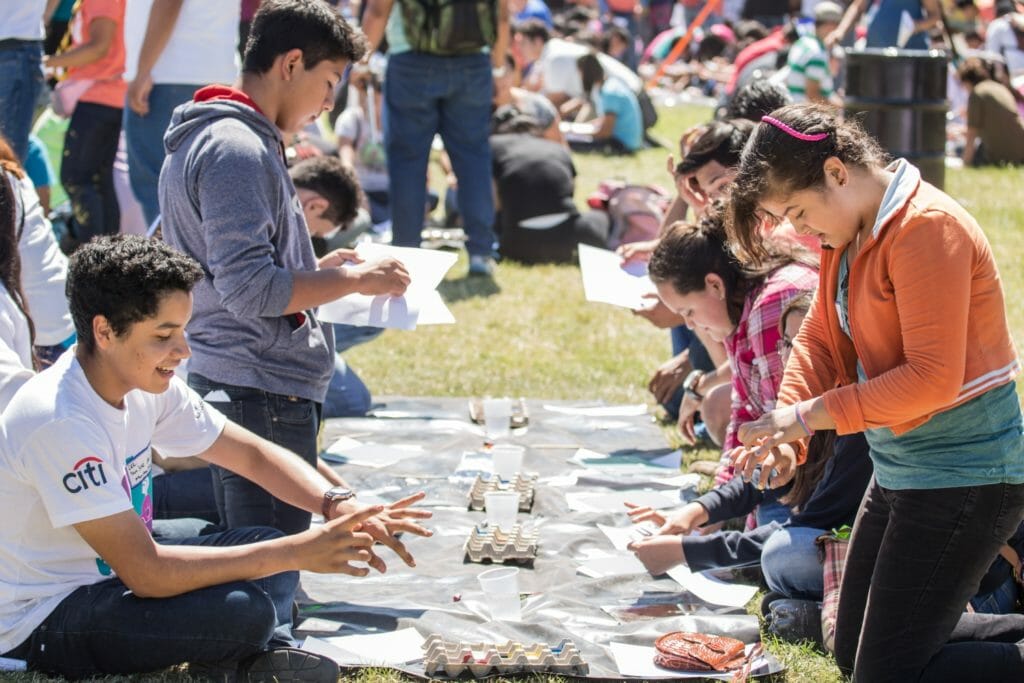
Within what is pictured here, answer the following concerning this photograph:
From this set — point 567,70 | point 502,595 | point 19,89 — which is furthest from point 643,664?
point 567,70

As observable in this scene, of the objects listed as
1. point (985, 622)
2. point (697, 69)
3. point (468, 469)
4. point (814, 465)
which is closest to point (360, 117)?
point (468, 469)

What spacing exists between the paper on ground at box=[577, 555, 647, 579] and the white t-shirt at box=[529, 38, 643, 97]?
9507mm

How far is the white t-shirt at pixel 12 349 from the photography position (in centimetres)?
321

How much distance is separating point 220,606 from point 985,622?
1811mm

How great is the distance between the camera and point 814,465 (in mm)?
3719

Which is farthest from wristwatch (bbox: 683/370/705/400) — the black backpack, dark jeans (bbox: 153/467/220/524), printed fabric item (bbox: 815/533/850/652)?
the black backpack

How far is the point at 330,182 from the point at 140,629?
7.33 ft

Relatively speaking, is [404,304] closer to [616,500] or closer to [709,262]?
[709,262]

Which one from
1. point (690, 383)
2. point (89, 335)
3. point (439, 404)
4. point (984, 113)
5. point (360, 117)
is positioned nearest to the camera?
point (89, 335)

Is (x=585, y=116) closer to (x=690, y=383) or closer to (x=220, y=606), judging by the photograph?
(x=690, y=383)

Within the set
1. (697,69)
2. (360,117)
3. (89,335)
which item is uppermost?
(89,335)

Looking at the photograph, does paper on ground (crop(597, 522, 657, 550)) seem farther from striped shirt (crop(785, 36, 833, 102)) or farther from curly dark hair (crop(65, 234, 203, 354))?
striped shirt (crop(785, 36, 833, 102))

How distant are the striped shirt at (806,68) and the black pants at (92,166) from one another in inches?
255

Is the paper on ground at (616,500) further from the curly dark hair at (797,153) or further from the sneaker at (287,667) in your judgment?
the curly dark hair at (797,153)
